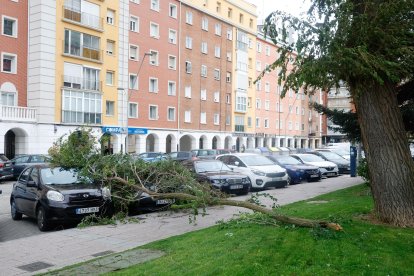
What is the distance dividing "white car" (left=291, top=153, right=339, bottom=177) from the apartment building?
823 inches

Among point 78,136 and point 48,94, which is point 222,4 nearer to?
point 48,94

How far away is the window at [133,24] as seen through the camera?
44.9m

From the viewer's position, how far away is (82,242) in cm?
912

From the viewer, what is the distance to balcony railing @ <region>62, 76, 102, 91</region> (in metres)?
38.0

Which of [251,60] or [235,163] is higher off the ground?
[251,60]

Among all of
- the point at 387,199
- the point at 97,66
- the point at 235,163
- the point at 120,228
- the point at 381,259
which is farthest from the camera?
the point at 97,66

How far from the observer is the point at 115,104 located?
42844 millimetres

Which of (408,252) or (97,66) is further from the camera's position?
(97,66)

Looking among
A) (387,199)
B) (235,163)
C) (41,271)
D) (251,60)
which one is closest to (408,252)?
(387,199)

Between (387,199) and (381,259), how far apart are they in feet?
7.02

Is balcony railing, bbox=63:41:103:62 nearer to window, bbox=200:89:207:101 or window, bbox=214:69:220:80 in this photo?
window, bbox=200:89:207:101

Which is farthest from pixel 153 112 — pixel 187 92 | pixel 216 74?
pixel 216 74

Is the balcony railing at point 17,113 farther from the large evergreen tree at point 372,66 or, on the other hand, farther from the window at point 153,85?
the large evergreen tree at point 372,66

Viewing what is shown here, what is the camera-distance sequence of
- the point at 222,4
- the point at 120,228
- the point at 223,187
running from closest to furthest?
the point at 120,228 → the point at 223,187 → the point at 222,4
